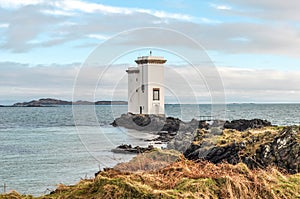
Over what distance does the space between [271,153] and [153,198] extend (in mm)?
10929

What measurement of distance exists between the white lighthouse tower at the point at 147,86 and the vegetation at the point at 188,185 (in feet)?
123

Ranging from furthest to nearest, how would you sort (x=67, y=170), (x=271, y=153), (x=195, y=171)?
(x=67, y=170)
(x=271, y=153)
(x=195, y=171)

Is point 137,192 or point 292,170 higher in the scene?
point 137,192

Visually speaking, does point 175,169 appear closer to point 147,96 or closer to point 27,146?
point 27,146

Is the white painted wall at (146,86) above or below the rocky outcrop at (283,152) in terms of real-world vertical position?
above

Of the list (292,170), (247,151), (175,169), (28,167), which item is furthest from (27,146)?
(175,169)

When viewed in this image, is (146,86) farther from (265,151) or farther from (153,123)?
(265,151)

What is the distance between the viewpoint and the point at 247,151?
693 inches

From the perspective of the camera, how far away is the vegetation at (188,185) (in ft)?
22.0

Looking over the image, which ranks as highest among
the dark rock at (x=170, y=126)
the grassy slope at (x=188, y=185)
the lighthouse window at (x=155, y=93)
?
the lighthouse window at (x=155, y=93)

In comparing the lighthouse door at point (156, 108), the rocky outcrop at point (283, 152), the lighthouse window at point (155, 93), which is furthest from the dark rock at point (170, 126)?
the rocky outcrop at point (283, 152)

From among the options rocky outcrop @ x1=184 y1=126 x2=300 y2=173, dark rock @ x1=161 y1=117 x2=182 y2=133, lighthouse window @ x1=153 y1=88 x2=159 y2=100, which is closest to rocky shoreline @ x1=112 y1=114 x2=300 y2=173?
rocky outcrop @ x1=184 y1=126 x2=300 y2=173

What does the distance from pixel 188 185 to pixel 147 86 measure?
133 feet

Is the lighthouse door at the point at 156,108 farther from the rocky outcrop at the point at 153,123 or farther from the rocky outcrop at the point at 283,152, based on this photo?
the rocky outcrop at the point at 283,152
